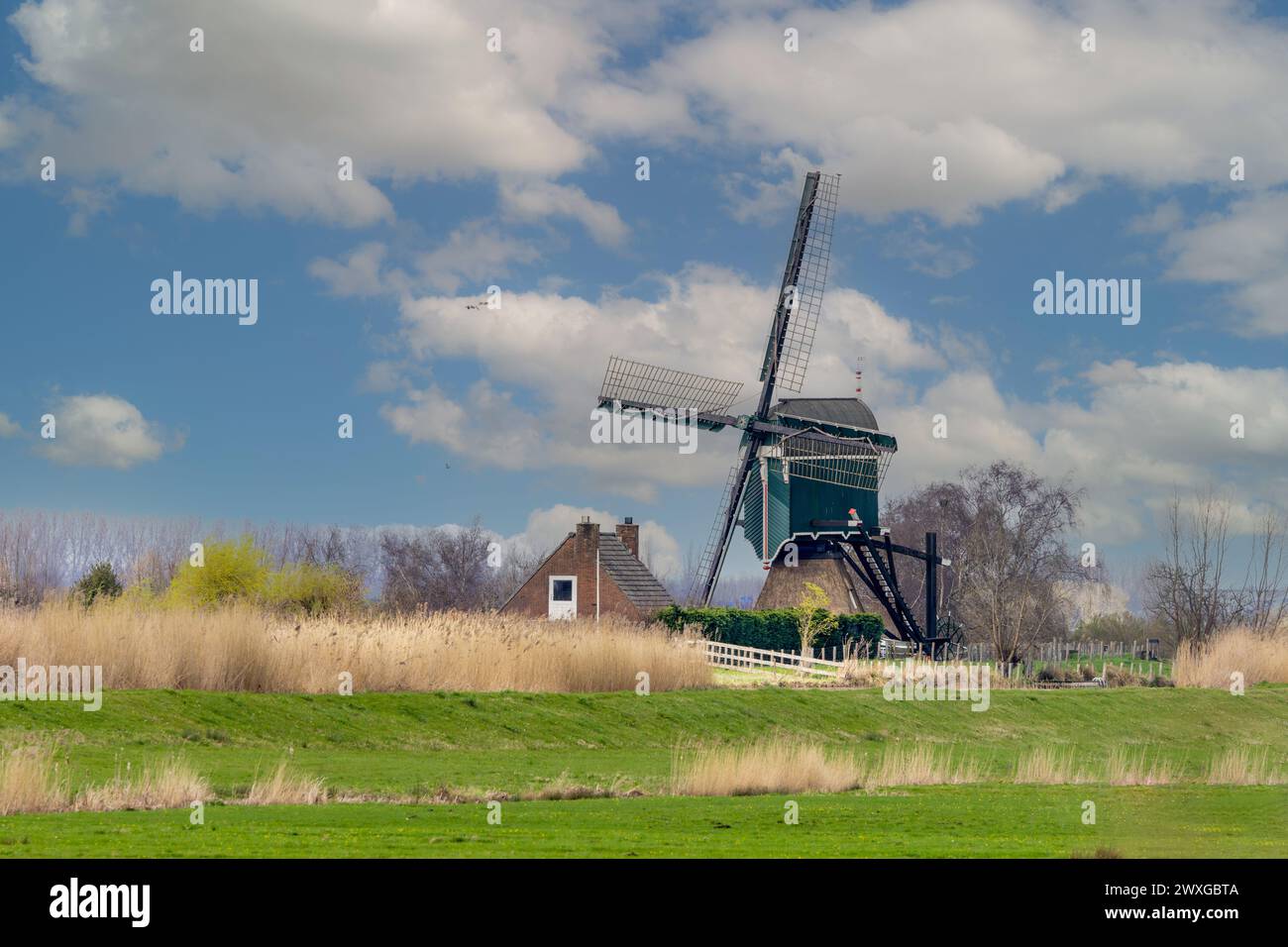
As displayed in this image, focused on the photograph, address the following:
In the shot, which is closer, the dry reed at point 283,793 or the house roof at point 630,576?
the dry reed at point 283,793

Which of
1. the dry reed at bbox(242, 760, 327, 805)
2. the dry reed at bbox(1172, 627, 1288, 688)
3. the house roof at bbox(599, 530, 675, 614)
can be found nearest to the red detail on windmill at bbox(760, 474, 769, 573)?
the house roof at bbox(599, 530, 675, 614)

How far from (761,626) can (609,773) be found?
26.8m

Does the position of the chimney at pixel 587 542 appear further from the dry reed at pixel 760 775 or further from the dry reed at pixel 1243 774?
the dry reed at pixel 760 775

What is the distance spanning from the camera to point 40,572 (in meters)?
85.8

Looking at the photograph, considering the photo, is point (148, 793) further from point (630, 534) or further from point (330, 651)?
point (630, 534)

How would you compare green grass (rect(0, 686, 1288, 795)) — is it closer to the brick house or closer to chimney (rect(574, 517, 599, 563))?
the brick house

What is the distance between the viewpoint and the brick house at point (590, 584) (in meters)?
51.4

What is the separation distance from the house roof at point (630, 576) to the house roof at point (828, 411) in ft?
27.3

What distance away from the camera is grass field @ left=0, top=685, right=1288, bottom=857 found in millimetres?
10766

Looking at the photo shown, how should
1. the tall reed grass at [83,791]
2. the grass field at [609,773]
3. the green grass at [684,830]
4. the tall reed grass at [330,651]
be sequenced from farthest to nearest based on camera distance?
1. the tall reed grass at [330,651]
2. the tall reed grass at [83,791]
3. the grass field at [609,773]
4. the green grass at [684,830]

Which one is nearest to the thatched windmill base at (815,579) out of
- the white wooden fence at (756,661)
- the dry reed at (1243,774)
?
the white wooden fence at (756,661)

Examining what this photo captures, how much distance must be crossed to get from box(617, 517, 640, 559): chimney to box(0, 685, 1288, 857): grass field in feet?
77.5
